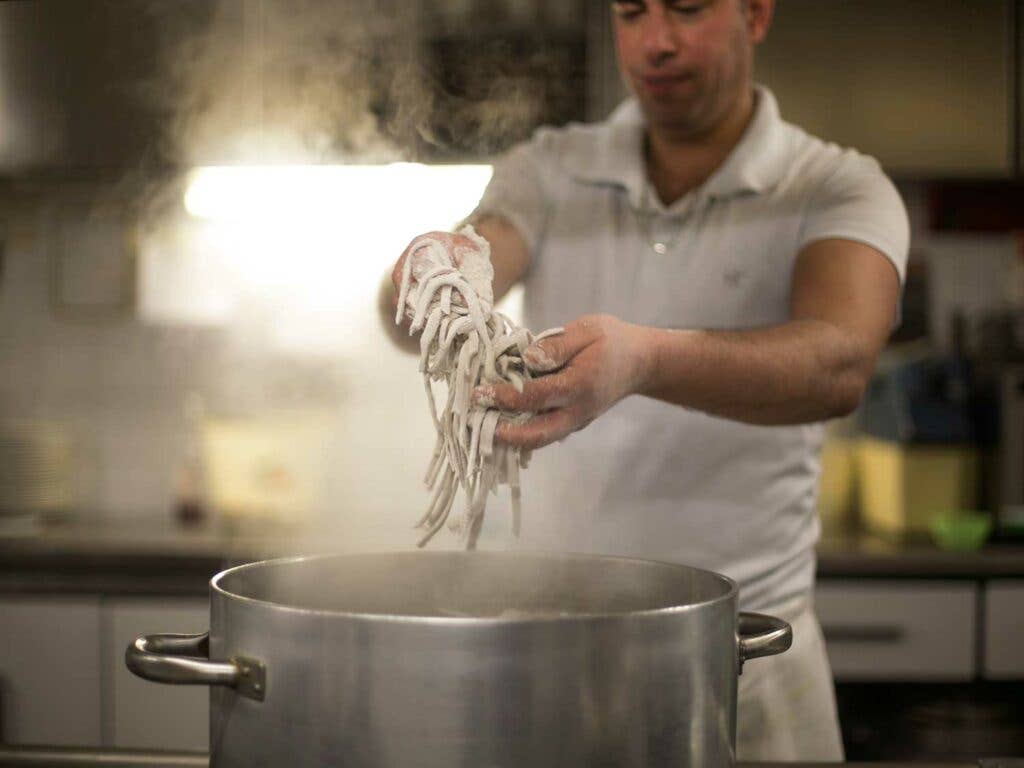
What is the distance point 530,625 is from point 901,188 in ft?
7.84

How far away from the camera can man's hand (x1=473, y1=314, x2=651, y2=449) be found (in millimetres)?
802

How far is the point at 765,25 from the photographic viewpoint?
4.22 ft

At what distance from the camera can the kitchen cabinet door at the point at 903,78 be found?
90.6 inches

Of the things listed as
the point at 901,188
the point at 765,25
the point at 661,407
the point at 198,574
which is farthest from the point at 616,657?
the point at 901,188

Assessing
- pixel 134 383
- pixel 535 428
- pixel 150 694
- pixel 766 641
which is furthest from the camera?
pixel 134 383

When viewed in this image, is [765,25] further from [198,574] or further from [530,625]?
[198,574]

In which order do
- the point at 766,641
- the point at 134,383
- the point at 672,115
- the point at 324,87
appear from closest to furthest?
the point at 766,641
the point at 672,115
the point at 324,87
the point at 134,383

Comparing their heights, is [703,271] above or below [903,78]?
below

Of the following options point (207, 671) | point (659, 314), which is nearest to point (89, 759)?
point (207, 671)

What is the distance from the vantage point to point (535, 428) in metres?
0.82

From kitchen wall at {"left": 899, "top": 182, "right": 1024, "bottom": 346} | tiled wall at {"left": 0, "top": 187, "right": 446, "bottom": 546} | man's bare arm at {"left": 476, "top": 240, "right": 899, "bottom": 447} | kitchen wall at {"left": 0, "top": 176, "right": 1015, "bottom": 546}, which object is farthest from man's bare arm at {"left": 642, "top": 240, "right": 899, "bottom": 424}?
kitchen wall at {"left": 899, "top": 182, "right": 1024, "bottom": 346}

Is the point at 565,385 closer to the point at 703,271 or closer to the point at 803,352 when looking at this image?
the point at 803,352

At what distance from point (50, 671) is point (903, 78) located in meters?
1.96

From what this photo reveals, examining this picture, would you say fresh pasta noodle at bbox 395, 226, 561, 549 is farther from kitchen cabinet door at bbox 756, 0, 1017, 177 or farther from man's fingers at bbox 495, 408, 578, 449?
kitchen cabinet door at bbox 756, 0, 1017, 177
